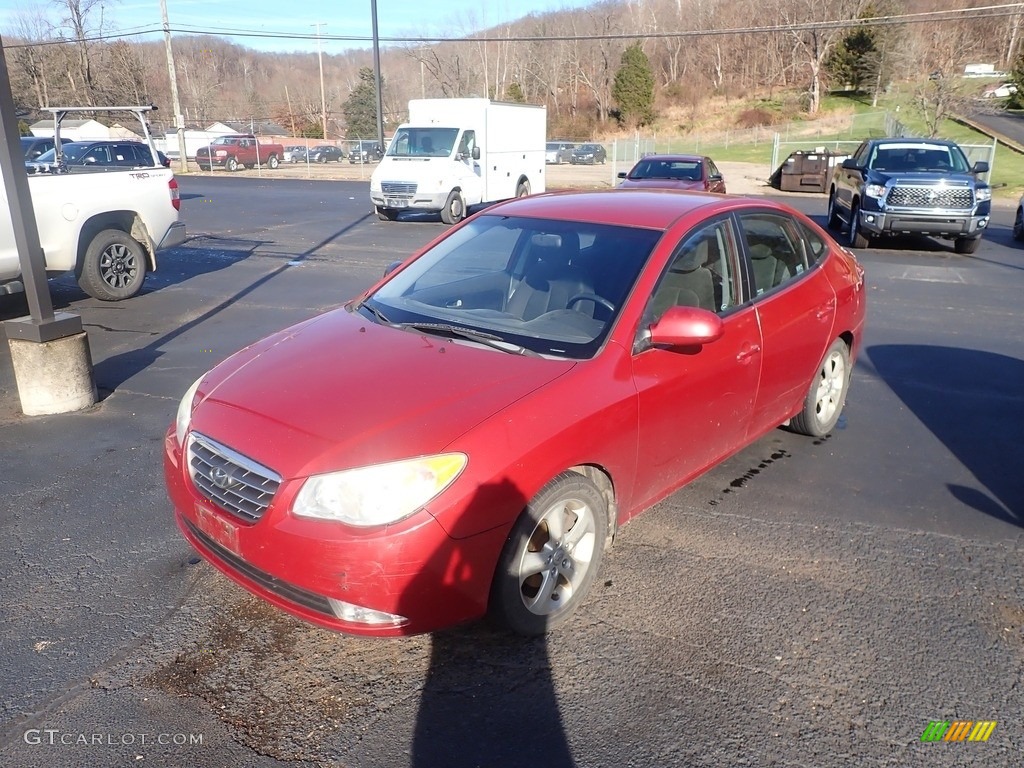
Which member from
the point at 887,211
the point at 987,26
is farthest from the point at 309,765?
the point at 987,26

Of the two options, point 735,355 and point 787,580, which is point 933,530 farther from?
point 735,355

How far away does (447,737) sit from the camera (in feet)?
8.84

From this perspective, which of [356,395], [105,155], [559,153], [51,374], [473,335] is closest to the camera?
[356,395]

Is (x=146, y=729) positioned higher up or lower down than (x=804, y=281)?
lower down

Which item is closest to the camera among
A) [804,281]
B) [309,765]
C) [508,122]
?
[309,765]

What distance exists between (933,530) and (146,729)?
3803 mm

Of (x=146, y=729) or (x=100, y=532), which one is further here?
(x=100, y=532)

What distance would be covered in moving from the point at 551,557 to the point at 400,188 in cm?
1565

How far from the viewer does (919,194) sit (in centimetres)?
1333

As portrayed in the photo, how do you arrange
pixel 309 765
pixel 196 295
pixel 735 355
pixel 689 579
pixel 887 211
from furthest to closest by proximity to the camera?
pixel 887 211 → pixel 196 295 → pixel 735 355 → pixel 689 579 → pixel 309 765

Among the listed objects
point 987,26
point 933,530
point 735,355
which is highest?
point 987,26

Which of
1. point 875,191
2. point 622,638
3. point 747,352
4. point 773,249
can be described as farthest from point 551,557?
point 875,191

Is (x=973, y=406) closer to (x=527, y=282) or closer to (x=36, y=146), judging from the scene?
(x=527, y=282)

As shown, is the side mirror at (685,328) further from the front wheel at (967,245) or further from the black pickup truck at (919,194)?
the front wheel at (967,245)
